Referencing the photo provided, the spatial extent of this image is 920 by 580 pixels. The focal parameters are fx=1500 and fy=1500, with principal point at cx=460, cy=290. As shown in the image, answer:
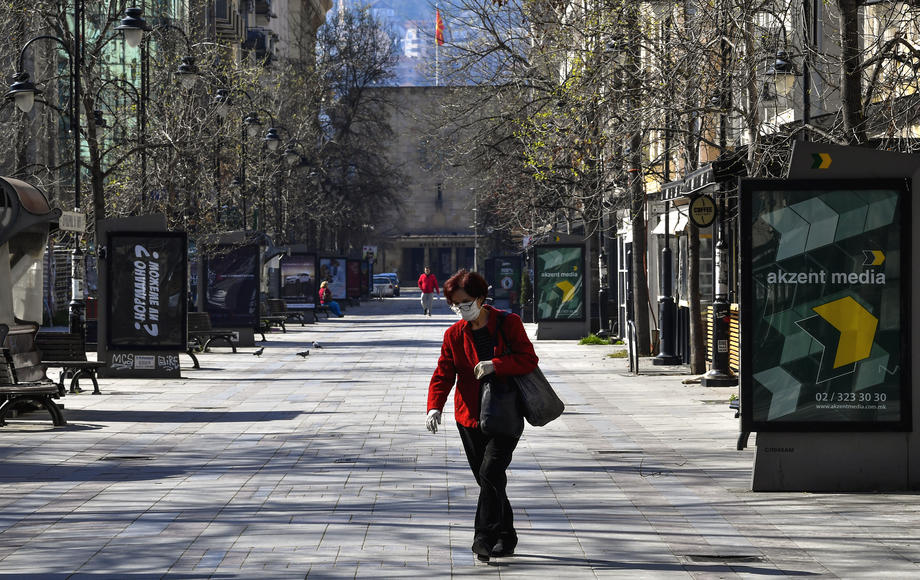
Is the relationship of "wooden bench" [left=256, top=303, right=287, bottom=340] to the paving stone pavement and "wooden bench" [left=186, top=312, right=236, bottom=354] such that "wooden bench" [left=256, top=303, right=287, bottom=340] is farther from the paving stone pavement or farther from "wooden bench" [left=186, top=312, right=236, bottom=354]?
the paving stone pavement

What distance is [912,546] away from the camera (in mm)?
8305

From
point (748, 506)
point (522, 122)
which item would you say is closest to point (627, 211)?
point (522, 122)

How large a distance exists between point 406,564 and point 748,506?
3.13m

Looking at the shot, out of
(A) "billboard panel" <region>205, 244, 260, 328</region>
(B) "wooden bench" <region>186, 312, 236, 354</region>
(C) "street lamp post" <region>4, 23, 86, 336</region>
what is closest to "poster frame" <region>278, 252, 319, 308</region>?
(A) "billboard panel" <region>205, 244, 260, 328</region>

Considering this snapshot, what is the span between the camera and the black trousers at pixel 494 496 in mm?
7973

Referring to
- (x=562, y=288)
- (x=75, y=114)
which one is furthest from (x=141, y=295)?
(x=562, y=288)

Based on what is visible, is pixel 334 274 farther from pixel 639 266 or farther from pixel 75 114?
pixel 75 114

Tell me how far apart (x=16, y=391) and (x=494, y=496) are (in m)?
8.60

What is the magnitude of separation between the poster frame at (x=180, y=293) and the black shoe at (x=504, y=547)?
50.8ft

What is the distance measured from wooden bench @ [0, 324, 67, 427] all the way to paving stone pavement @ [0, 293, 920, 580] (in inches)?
9.0

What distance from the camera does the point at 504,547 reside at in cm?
800

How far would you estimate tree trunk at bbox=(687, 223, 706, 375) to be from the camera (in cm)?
2233

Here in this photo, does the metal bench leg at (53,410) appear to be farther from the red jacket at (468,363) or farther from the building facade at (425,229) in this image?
the building facade at (425,229)

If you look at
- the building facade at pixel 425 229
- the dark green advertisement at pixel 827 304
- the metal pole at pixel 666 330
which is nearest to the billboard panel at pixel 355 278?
the building facade at pixel 425 229
